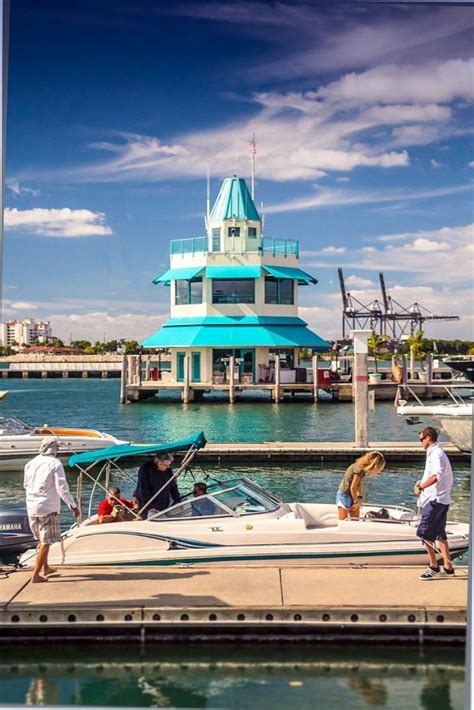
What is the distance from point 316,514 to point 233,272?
1580 inches

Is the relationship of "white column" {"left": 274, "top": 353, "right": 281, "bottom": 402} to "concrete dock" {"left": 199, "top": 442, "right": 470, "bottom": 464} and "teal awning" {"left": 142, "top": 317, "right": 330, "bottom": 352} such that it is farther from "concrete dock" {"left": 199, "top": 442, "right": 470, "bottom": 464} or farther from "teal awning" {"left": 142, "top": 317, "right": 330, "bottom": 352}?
"concrete dock" {"left": 199, "top": 442, "right": 470, "bottom": 464}

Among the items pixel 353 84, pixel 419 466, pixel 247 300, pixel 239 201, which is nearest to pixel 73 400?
pixel 247 300

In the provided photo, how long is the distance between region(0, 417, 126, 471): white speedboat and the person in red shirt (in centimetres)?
1040

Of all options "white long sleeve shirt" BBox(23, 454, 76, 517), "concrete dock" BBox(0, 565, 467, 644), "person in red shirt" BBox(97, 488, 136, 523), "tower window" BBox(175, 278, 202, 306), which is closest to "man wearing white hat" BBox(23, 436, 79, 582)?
"white long sleeve shirt" BBox(23, 454, 76, 517)

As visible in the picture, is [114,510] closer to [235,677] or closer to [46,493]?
[46,493]

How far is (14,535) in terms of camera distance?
1077 cm

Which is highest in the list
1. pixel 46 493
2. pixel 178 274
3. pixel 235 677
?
pixel 178 274

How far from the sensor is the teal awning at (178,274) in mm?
50438

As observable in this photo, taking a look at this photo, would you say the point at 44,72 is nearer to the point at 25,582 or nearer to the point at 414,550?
the point at 25,582

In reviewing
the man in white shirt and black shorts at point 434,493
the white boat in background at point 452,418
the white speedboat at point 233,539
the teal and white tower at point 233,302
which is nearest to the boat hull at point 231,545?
the white speedboat at point 233,539

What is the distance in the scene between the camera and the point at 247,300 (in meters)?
51.1

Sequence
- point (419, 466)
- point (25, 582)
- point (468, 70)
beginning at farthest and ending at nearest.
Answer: point (419, 466), point (25, 582), point (468, 70)

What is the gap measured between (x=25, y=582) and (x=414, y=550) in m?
4.53

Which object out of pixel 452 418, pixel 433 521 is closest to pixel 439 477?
pixel 433 521
